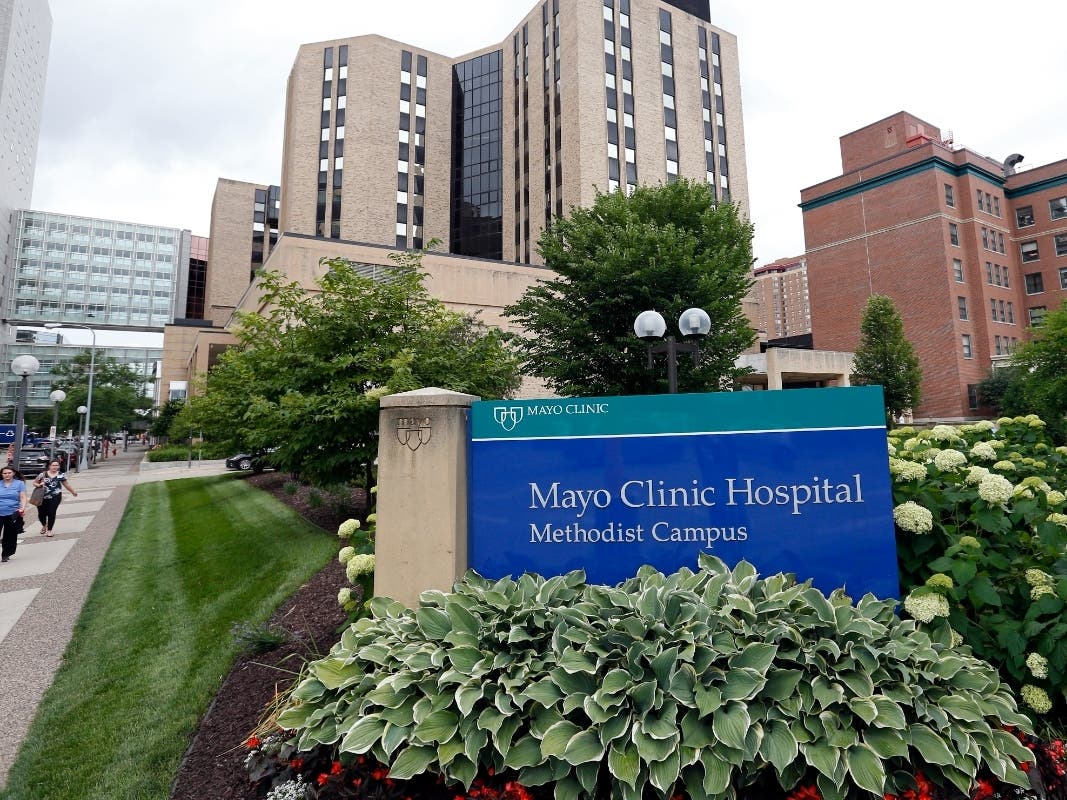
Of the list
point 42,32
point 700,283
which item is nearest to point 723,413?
point 700,283

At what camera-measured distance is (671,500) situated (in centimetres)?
391

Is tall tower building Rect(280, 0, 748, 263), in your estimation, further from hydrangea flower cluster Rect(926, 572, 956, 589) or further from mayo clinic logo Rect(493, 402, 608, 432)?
hydrangea flower cluster Rect(926, 572, 956, 589)

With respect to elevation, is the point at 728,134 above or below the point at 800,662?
above

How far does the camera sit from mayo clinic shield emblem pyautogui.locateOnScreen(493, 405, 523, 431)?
13.9ft

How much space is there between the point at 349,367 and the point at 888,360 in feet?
126

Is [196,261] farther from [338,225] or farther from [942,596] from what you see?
[942,596]

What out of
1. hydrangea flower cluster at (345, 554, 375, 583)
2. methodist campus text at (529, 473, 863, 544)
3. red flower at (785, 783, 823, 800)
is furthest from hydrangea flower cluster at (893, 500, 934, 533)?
hydrangea flower cluster at (345, 554, 375, 583)

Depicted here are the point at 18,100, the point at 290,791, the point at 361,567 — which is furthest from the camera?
the point at 18,100

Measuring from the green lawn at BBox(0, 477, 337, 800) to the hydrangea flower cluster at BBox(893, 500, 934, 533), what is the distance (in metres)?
4.92

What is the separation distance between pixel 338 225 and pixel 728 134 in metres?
37.5

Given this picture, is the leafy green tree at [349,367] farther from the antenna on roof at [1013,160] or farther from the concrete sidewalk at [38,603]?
the antenna on roof at [1013,160]

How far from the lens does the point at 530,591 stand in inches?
146

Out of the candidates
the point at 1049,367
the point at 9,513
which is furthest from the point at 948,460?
the point at 1049,367

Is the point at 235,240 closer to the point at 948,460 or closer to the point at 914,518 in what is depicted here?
the point at 948,460
